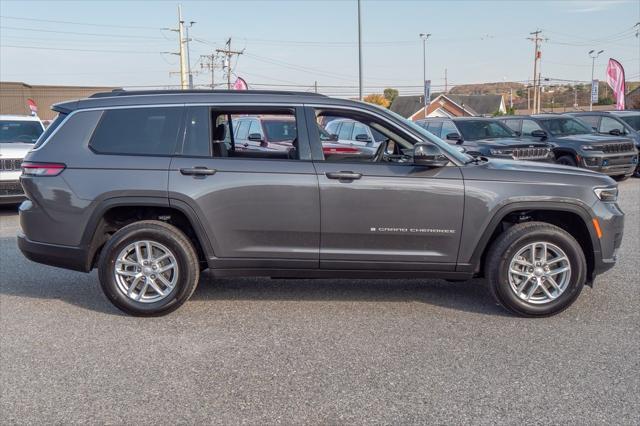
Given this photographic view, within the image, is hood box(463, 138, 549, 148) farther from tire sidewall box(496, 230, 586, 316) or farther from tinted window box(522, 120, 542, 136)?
tire sidewall box(496, 230, 586, 316)

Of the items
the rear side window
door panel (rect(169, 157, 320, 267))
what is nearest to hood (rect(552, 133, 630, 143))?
door panel (rect(169, 157, 320, 267))

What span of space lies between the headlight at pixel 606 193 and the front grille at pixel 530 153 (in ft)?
24.8

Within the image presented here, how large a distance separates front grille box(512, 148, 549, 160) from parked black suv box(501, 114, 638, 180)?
746 mm

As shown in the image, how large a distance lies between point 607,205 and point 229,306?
356cm

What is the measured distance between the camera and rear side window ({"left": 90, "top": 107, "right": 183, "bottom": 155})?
5113mm

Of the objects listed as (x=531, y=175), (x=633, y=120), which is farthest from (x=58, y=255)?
(x=633, y=120)

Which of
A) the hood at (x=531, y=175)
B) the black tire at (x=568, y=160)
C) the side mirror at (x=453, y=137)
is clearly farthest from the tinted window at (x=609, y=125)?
the hood at (x=531, y=175)

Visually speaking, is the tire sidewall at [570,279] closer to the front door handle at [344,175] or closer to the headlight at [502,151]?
the front door handle at [344,175]

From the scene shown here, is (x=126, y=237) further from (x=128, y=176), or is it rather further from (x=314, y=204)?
(x=314, y=204)

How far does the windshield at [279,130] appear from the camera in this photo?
5.63 m

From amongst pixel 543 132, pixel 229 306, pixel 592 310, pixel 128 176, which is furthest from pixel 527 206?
pixel 543 132

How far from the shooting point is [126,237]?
16.5 feet

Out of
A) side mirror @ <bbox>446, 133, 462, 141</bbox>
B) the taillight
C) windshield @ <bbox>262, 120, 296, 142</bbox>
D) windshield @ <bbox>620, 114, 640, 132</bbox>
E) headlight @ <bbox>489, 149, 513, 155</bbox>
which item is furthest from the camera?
windshield @ <bbox>620, 114, 640, 132</bbox>

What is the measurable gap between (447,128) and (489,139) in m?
1.19
